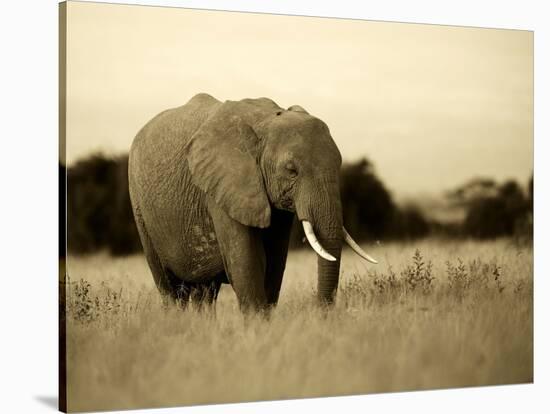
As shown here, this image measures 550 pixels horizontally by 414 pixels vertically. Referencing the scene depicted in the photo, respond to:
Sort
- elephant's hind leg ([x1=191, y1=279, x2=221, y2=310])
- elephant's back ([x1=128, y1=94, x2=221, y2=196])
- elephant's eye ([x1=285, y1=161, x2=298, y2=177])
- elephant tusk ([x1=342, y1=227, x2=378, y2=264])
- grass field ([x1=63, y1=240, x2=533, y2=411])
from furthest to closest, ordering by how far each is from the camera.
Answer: elephant's hind leg ([x1=191, y1=279, x2=221, y2=310]) → elephant's back ([x1=128, y1=94, x2=221, y2=196]) → elephant tusk ([x1=342, y1=227, x2=378, y2=264]) → elephant's eye ([x1=285, y1=161, x2=298, y2=177]) → grass field ([x1=63, y1=240, x2=533, y2=411])

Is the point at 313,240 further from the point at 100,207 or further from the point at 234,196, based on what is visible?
the point at 100,207

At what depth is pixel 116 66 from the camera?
9742 mm

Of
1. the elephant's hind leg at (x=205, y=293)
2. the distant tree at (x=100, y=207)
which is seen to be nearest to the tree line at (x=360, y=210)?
the distant tree at (x=100, y=207)

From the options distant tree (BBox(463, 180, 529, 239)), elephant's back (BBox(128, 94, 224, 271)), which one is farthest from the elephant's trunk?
distant tree (BBox(463, 180, 529, 239))

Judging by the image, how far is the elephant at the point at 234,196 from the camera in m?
9.85

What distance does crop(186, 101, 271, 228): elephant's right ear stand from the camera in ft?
32.7

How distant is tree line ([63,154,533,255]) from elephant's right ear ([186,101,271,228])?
1.97 feet

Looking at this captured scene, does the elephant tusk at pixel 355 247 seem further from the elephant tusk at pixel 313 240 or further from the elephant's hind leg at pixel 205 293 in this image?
the elephant's hind leg at pixel 205 293

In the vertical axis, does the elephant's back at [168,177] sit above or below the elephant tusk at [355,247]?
above

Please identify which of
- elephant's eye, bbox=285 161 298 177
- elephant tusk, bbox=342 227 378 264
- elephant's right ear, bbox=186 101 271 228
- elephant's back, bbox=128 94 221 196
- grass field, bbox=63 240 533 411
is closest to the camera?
grass field, bbox=63 240 533 411

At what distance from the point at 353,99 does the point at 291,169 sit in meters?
1.08

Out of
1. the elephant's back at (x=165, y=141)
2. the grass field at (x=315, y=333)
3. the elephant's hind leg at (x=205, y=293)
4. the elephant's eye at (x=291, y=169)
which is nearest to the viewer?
the grass field at (x=315, y=333)

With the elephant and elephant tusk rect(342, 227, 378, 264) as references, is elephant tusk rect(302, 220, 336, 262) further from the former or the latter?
elephant tusk rect(342, 227, 378, 264)

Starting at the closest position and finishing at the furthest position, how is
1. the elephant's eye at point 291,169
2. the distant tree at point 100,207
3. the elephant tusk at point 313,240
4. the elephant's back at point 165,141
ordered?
1. the distant tree at point 100,207
2. the elephant tusk at point 313,240
3. the elephant's eye at point 291,169
4. the elephant's back at point 165,141
